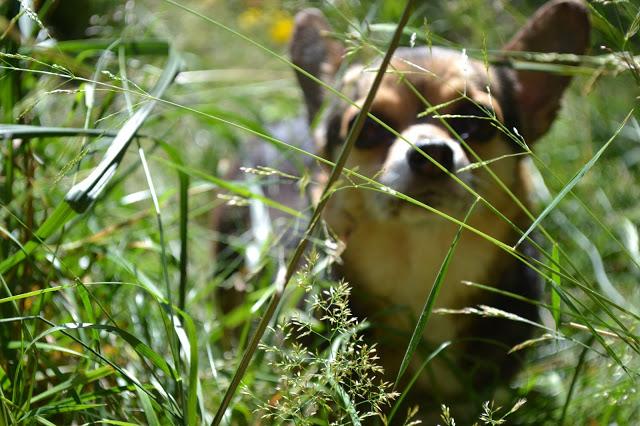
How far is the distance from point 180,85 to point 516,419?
1849 mm

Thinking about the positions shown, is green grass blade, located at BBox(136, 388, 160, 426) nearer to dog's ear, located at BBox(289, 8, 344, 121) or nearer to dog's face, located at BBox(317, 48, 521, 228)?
dog's face, located at BBox(317, 48, 521, 228)

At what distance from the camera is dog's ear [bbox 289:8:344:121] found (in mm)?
3285

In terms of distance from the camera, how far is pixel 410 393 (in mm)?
2889

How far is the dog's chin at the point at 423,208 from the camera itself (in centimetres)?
255

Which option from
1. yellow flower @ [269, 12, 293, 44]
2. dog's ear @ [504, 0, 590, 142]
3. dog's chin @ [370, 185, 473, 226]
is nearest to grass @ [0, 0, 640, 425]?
dog's ear @ [504, 0, 590, 142]

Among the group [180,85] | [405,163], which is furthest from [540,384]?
[180,85]

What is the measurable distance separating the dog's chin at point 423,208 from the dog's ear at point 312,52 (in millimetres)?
696

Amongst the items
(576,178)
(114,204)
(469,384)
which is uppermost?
(576,178)

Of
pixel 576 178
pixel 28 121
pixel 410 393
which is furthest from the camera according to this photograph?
pixel 410 393

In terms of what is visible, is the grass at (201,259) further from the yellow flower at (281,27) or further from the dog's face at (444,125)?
the yellow flower at (281,27)

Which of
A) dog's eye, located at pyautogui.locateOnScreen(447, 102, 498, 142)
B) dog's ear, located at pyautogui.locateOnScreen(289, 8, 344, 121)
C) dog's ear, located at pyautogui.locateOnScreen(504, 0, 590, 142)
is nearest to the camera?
dog's eye, located at pyautogui.locateOnScreen(447, 102, 498, 142)

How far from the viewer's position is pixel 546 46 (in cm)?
296

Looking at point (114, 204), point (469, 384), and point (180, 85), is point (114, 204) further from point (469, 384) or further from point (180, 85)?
point (469, 384)

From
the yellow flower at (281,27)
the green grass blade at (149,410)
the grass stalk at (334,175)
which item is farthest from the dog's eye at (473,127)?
the yellow flower at (281,27)
